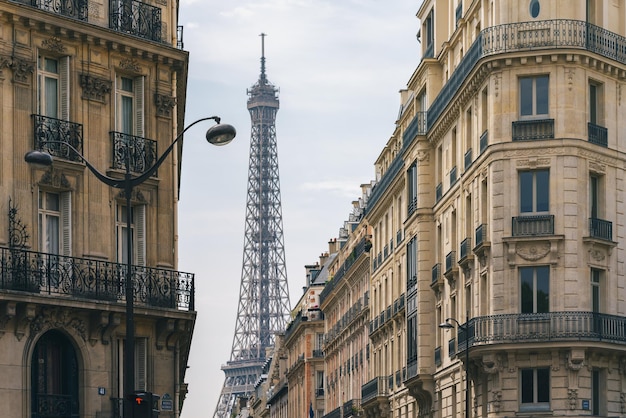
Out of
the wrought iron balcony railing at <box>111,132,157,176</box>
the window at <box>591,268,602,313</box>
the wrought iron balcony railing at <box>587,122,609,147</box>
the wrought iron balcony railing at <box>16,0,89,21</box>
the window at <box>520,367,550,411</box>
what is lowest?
the window at <box>520,367,550,411</box>

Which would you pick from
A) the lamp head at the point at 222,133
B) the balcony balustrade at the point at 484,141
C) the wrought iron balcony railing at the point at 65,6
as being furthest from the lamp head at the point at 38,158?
the balcony balustrade at the point at 484,141

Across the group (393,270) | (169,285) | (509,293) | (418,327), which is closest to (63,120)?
(169,285)

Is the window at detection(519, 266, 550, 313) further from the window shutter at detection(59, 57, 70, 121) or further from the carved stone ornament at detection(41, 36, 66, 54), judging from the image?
the carved stone ornament at detection(41, 36, 66, 54)

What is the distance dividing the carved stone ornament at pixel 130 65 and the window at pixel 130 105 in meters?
0.35

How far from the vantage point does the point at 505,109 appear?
59.0 meters

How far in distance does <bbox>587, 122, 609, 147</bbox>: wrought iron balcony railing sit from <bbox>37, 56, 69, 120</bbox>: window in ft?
76.7

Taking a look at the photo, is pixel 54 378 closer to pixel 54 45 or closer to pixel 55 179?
pixel 55 179

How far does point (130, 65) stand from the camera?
4334cm

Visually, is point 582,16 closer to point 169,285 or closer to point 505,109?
point 505,109

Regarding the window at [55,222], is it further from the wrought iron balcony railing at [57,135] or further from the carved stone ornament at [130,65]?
the carved stone ornament at [130,65]

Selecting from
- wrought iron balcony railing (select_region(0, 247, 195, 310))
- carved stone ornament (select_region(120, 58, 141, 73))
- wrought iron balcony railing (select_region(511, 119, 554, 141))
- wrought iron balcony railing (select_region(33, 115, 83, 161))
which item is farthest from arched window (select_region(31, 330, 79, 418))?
wrought iron balcony railing (select_region(511, 119, 554, 141))

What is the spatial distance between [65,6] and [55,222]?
565 centimetres

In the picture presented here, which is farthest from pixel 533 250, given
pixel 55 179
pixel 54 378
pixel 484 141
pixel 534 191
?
pixel 54 378

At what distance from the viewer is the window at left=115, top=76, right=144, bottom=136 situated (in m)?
43.3
